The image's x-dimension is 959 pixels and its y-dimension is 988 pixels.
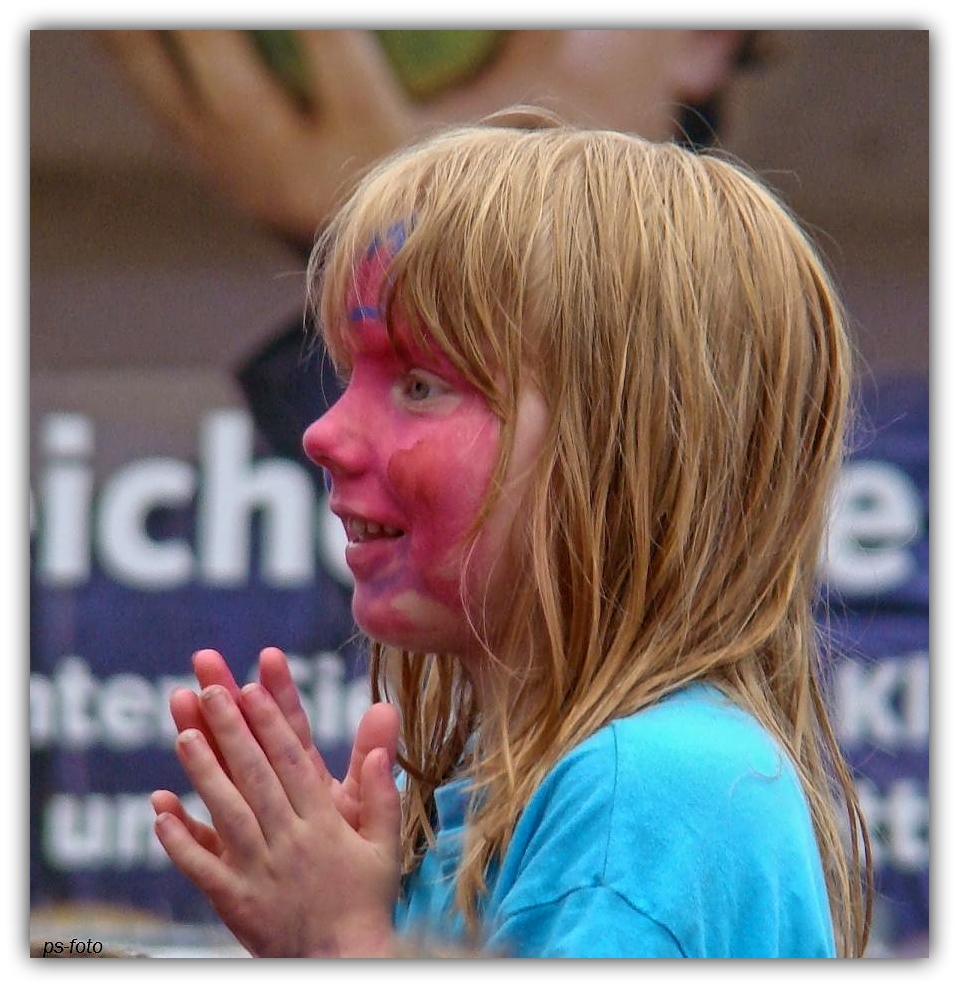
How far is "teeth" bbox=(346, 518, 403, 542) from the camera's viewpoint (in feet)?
3.03

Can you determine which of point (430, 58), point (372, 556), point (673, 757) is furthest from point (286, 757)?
point (430, 58)

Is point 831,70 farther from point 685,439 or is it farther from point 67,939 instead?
point 67,939

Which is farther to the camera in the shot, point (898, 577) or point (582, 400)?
point (898, 577)

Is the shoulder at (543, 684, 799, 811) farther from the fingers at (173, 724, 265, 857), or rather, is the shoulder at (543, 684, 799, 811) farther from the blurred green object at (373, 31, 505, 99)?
the blurred green object at (373, 31, 505, 99)

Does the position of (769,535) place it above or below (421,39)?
below

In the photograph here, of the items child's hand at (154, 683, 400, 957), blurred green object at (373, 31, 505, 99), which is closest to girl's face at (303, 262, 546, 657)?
child's hand at (154, 683, 400, 957)

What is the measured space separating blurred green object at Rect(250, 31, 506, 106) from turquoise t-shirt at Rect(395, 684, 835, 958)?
3.88 feet

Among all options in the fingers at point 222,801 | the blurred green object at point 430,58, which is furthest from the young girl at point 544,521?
the blurred green object at point 430,58

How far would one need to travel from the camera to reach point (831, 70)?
70.6 inches

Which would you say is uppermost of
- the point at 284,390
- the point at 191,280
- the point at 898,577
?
the point at 191,280

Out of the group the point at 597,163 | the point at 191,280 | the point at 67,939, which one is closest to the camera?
the point at 597,163
